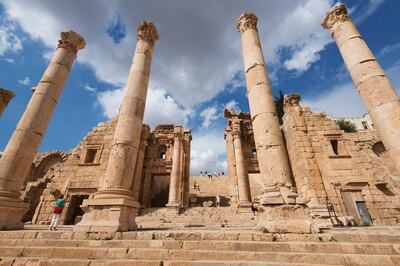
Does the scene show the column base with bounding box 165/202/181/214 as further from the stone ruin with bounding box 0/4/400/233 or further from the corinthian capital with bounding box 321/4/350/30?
the corinthian capital with bounding box 321/4/350/30

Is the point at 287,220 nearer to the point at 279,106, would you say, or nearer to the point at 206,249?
the point at 206,249

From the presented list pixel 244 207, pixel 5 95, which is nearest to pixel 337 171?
pixel 244 207

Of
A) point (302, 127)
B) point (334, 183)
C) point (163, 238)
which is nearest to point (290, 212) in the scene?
point (163, 238)

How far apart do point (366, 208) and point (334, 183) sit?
2106 millimetres

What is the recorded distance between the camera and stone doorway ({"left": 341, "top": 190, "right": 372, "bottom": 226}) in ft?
39.3

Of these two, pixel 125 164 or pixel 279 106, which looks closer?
pixel 125 164

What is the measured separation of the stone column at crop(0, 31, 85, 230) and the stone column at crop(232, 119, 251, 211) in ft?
41.7

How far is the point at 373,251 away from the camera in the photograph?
365 cm

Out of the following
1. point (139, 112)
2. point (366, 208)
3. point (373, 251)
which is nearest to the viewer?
point (373, 251)

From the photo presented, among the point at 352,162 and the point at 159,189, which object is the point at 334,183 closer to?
the point at 352,162

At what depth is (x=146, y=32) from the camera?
922cm

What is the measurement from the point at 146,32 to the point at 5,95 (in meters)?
11.1

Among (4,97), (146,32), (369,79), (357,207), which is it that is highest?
(146,32)

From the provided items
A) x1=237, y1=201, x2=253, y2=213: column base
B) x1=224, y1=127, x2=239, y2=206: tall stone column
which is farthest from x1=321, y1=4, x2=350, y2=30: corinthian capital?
x1=224, y1=127, x2=239, y2=206: tall stone column
